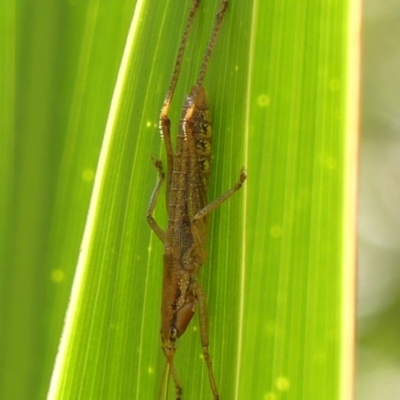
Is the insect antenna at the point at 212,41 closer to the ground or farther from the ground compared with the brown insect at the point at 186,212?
farther from the ground

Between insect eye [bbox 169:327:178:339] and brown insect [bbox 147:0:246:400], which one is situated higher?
brown insect [bbox 147:0:246:400]

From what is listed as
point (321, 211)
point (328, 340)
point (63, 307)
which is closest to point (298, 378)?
point (328, 340)

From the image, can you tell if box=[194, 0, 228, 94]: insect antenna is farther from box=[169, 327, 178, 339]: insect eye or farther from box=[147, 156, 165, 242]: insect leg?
box=[169, 327, 178, 339]: insect eye

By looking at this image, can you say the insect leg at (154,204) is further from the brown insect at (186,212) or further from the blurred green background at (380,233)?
the blurred green background at (380,233)

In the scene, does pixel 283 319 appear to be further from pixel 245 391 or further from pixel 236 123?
pixel 236 123

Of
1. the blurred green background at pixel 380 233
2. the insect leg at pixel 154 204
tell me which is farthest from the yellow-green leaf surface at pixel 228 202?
the blurred green background at pixel 380 233

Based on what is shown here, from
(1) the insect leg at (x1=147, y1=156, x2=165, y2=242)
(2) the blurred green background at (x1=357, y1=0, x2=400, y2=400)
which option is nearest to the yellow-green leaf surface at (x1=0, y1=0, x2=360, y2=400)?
(1) the insect leg at (x1=147, y1=156, x2=165, y2=242)
